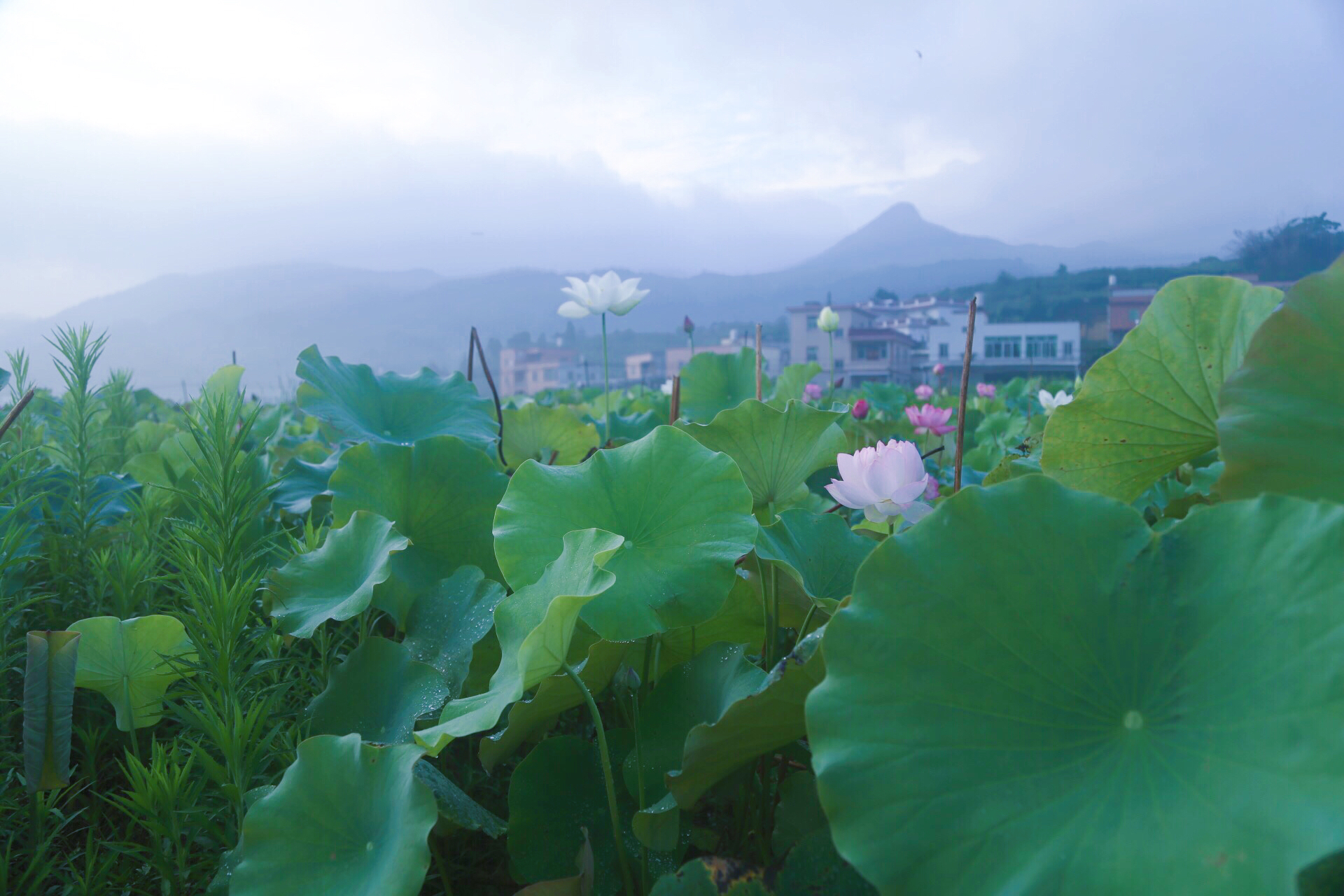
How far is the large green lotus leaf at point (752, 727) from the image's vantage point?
0.32 m

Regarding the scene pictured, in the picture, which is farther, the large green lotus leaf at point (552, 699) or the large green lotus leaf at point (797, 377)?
the large green lotus leaf at point (797, 377)

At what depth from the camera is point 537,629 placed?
32cm

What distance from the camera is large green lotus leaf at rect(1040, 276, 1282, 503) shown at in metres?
0.41

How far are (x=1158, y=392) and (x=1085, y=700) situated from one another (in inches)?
9.2

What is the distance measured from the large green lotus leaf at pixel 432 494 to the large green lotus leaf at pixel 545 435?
545mm

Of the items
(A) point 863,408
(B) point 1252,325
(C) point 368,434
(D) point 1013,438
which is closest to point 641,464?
(B) point 1252,325

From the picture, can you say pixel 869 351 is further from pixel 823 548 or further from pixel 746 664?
pixel 746 664

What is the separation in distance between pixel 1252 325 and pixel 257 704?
63 centimetres

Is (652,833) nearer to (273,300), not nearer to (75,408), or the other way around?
(75,408)

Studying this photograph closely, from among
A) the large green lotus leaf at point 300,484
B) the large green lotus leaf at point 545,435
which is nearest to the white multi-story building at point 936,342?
the large green lotus leaf at point 545,435

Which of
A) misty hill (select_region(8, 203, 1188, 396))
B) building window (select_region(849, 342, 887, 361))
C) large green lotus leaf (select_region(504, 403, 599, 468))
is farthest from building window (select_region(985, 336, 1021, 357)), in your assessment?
large green lotus leaf (select_region(504, 403, 599, 468))

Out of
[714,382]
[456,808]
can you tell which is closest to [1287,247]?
[714,382]

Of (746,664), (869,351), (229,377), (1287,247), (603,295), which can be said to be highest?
(1287,247)

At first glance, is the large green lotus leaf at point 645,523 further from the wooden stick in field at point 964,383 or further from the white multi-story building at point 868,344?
the white multi-story building at point 868,344
